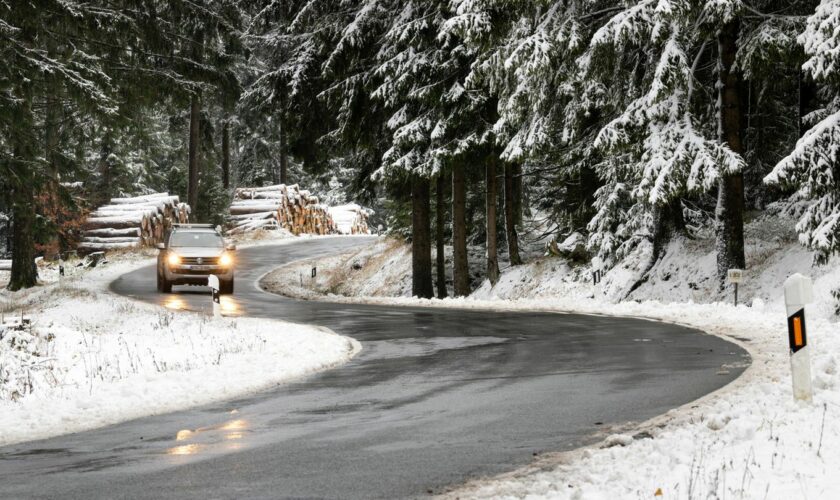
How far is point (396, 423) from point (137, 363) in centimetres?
539

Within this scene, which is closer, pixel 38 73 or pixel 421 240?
pixel 38 73

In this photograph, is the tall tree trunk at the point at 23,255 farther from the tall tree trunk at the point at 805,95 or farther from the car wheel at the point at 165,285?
the tall tree trunk at the point at 805,95

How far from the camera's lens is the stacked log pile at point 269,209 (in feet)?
188

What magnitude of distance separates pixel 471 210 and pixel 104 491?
26.9 m

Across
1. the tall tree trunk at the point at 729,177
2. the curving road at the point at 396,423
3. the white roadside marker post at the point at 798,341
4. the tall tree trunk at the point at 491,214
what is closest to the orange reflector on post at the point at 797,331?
the white roadside marker post at the point at 798,341

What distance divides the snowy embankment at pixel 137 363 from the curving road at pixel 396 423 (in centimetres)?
46

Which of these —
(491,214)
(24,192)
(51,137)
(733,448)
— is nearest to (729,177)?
(491,214)

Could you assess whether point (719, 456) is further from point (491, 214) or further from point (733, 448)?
point (491, 214)

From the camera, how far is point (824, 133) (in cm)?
1255

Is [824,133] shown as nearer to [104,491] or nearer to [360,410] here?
[360,410]

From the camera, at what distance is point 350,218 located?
247 feet

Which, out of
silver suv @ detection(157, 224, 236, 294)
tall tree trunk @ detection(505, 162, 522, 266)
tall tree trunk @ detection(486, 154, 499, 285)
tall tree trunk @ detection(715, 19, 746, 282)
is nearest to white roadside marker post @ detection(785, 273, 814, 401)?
tall tree trunk @ detection(715, 19, 746, 282)

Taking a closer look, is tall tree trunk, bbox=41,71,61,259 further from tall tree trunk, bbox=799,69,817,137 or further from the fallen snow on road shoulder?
the fallen snow on road shoulder

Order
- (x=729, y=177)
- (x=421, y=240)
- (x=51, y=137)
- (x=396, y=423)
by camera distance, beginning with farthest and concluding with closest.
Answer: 1. (x=51, y=137)
2. (x=421, y=240)
3. (x=729, y=177)
4. (x=396, y=423)
